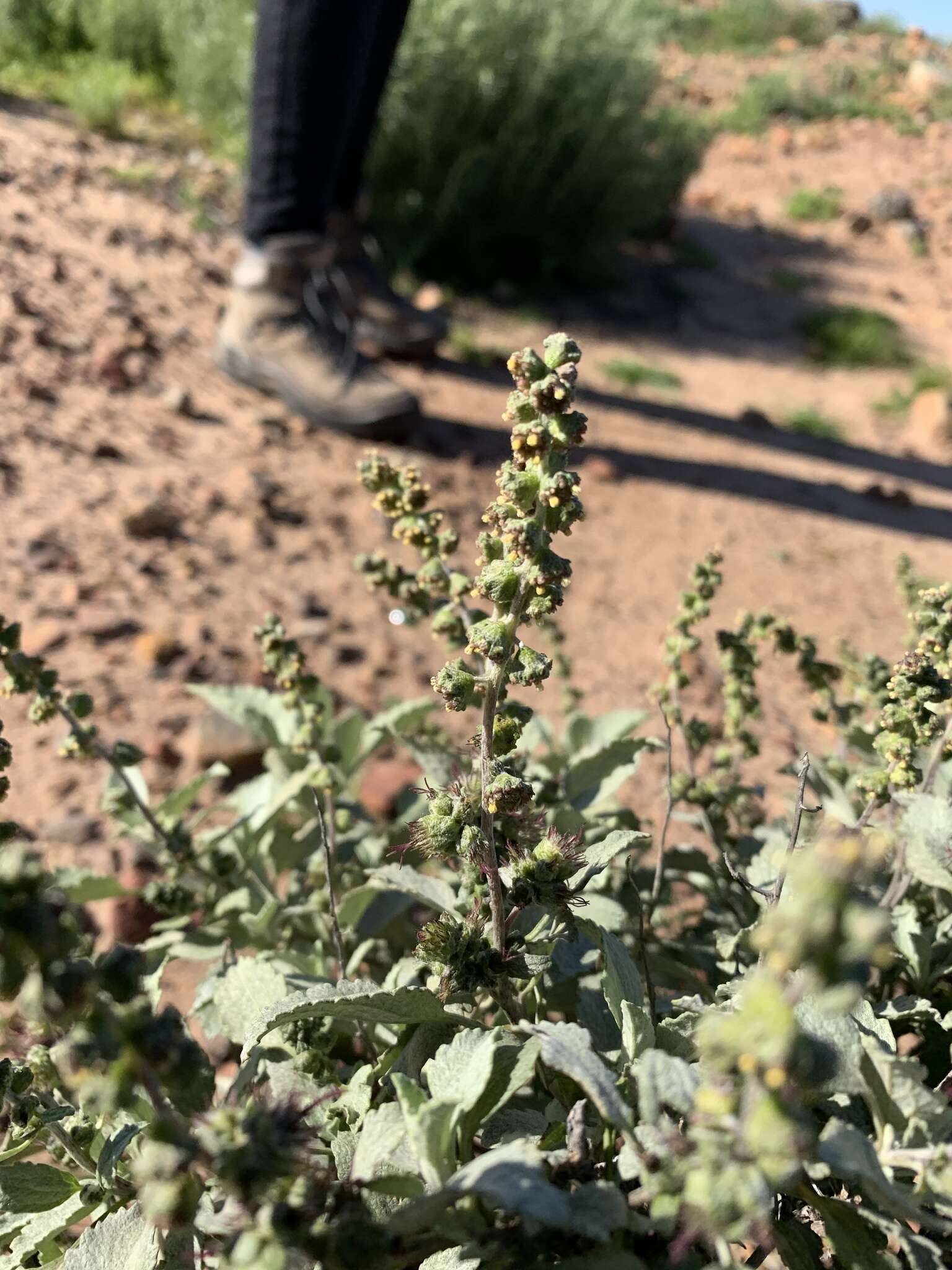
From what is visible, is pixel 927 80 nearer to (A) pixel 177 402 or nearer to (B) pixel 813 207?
(B) pixel 813 207

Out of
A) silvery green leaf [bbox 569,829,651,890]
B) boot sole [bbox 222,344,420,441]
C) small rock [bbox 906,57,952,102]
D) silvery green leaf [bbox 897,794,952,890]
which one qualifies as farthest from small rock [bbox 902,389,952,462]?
small rock [bbox 906,57,952,102]

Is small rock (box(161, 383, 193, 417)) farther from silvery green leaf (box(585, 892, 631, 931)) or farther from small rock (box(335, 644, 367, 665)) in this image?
silvery green leaf (box(585, 892, 631, 931))

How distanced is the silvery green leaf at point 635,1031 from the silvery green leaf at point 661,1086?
9.3 inches

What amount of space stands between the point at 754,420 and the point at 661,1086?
5547 millimetres

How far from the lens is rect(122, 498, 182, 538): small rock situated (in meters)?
3.60

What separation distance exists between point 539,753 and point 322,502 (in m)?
2.00

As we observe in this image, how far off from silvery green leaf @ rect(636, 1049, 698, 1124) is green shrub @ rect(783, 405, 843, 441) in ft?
18.4

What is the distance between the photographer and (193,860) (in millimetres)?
1974

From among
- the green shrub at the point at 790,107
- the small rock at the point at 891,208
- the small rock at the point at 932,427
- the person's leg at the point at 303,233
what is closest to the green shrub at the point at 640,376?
the small rock at the point at 932,427

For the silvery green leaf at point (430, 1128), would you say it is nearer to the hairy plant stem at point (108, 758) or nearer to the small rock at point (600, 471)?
the hairy plant stem at point (108, 758)

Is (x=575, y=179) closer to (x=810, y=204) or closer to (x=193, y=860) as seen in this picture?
(x=810, y=204)

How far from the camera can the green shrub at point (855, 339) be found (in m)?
7.21

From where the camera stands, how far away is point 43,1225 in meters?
1.28

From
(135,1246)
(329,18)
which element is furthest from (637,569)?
(135,1246)
